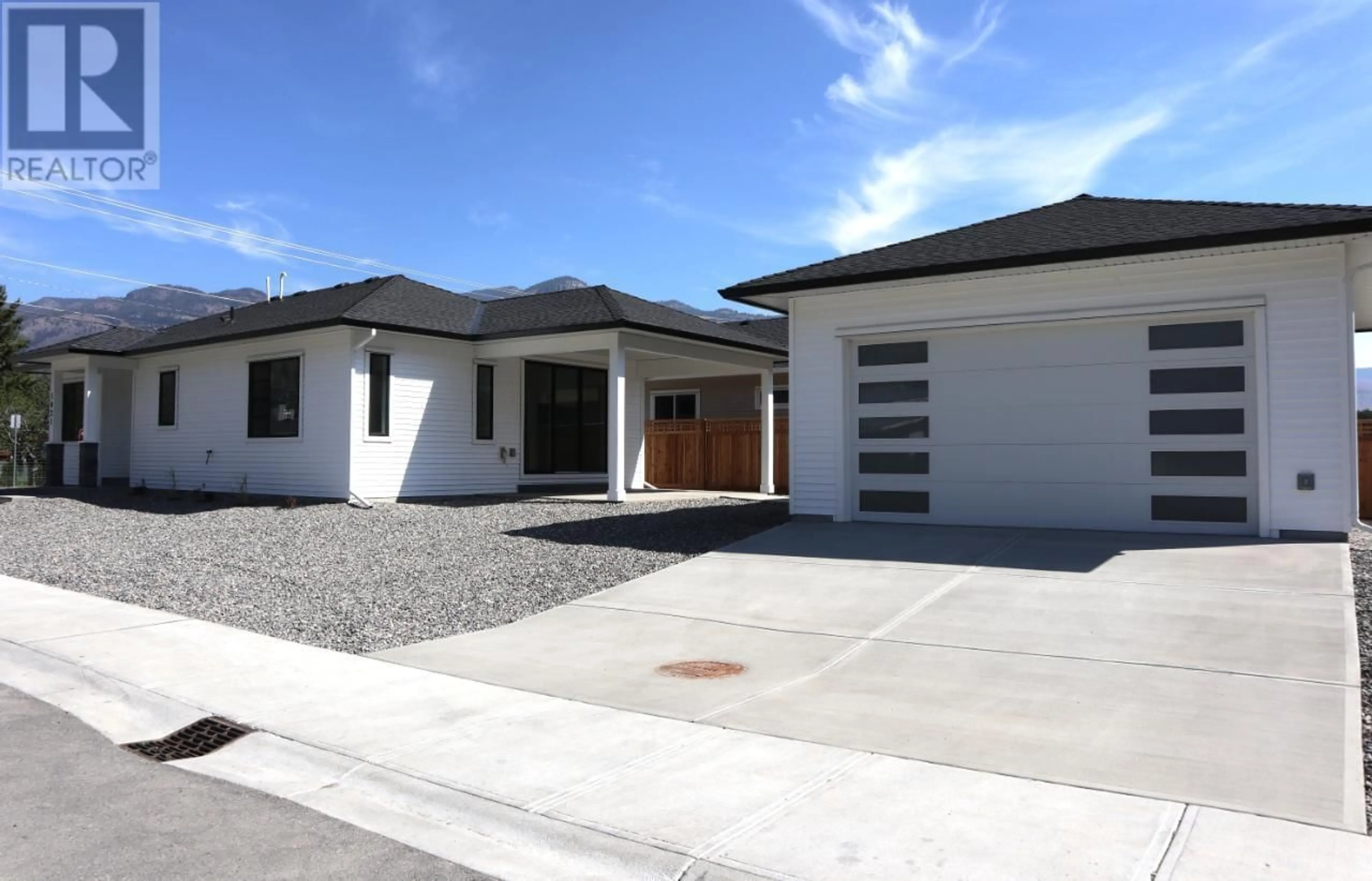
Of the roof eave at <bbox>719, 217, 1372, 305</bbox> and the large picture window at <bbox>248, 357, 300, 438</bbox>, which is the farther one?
the large picture window at <bbox>248, 357, 300, 438</bbox>

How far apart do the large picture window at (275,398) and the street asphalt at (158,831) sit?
45.4ft

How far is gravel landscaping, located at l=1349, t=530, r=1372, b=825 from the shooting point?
15.1 feet

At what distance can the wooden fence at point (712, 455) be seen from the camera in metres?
22.1

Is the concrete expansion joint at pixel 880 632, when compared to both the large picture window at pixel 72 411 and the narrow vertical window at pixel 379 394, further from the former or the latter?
the large picture window at pixel 72 411

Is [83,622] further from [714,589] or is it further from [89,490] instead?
[89,490]

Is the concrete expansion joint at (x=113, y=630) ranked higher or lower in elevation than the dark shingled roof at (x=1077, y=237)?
lower

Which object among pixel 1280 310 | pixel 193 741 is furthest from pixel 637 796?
pixel 1280 310

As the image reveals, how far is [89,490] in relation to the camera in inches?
883

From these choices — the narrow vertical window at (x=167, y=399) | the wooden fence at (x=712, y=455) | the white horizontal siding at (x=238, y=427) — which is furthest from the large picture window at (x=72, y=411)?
the wooden fence at (x=712, y=455)

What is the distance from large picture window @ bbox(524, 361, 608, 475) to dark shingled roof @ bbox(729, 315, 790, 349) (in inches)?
177

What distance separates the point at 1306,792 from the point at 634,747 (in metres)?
3.29

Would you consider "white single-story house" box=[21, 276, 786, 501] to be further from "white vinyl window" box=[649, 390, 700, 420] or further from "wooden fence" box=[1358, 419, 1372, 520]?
"wooden fence" box=[1358, 419, 1372, 520]

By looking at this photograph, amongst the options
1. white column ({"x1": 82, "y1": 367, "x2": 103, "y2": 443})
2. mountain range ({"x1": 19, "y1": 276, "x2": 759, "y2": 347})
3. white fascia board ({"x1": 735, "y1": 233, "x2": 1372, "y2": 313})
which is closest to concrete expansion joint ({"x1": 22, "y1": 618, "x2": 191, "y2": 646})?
white fascia board ({"x1": 735, "y1": 233, "x2": 1372, "y2": 313})

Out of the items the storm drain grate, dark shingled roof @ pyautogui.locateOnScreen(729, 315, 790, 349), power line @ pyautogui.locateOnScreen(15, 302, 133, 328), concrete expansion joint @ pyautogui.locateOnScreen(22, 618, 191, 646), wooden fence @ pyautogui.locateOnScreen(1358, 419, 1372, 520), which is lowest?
the storm drain grate
